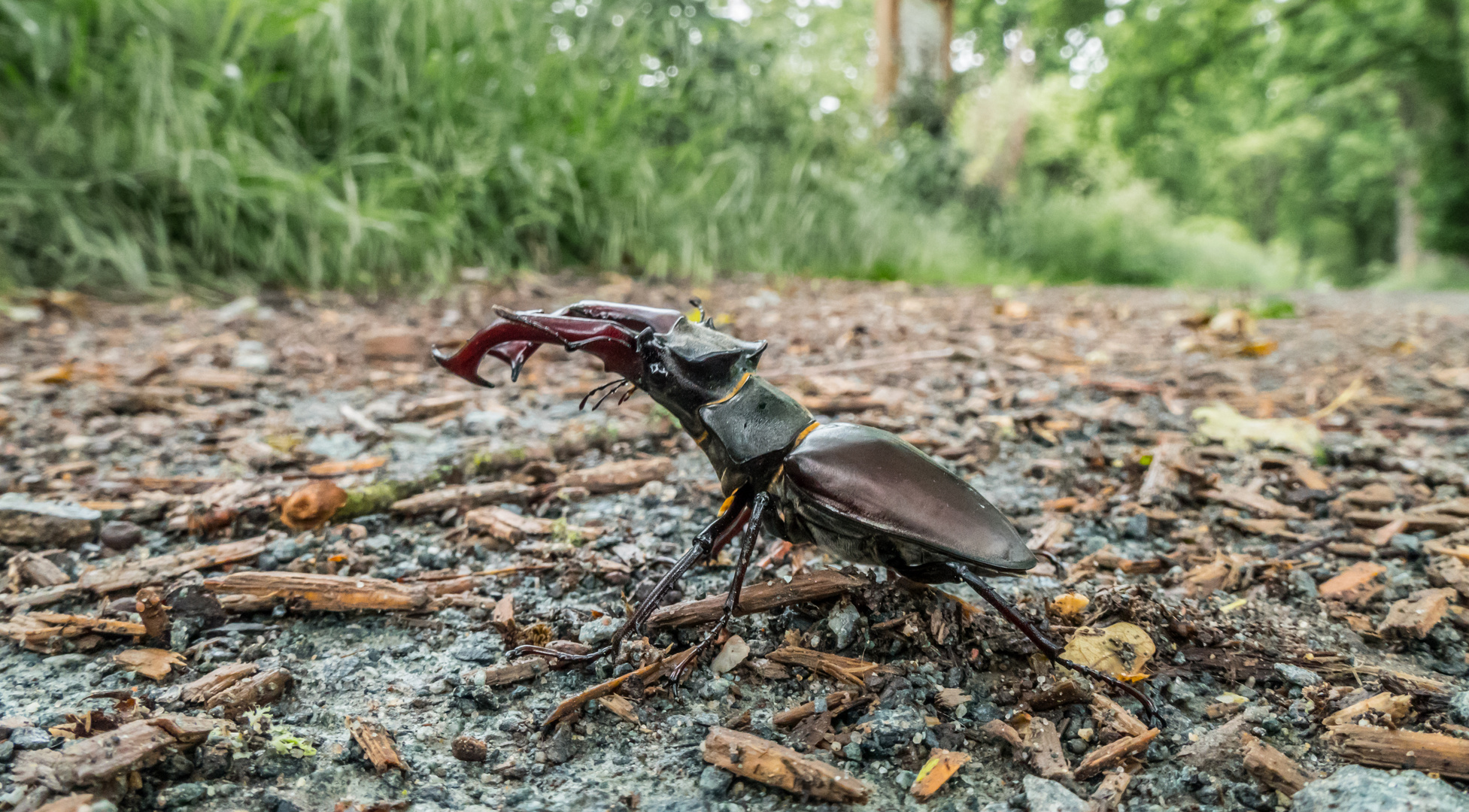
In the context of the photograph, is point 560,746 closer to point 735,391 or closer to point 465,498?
point 735,391

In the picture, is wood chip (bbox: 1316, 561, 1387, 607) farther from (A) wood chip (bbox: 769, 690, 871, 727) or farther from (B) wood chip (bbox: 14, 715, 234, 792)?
(B) wood chip (bbox: 14, 715, 234, 792)

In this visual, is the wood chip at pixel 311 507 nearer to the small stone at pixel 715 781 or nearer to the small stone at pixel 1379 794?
the small stone at pixel 715 781

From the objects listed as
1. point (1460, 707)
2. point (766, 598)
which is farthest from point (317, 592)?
point (1460, 707)

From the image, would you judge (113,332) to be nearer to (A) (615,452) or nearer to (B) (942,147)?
(A) (615,452)

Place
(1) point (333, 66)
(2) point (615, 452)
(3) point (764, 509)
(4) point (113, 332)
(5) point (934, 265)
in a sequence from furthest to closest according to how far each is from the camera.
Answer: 1. (5) point (934, 265)
2. (1) point (333, 66)
3. (4) point (113, 332)
4. (2) point (615, 452)
5. (3) point (764, 509)

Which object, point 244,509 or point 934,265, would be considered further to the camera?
point 934,265

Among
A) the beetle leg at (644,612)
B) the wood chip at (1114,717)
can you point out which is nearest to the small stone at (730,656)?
the beetle leg at (644,612)

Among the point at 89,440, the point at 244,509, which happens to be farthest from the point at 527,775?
the point at 89,440
